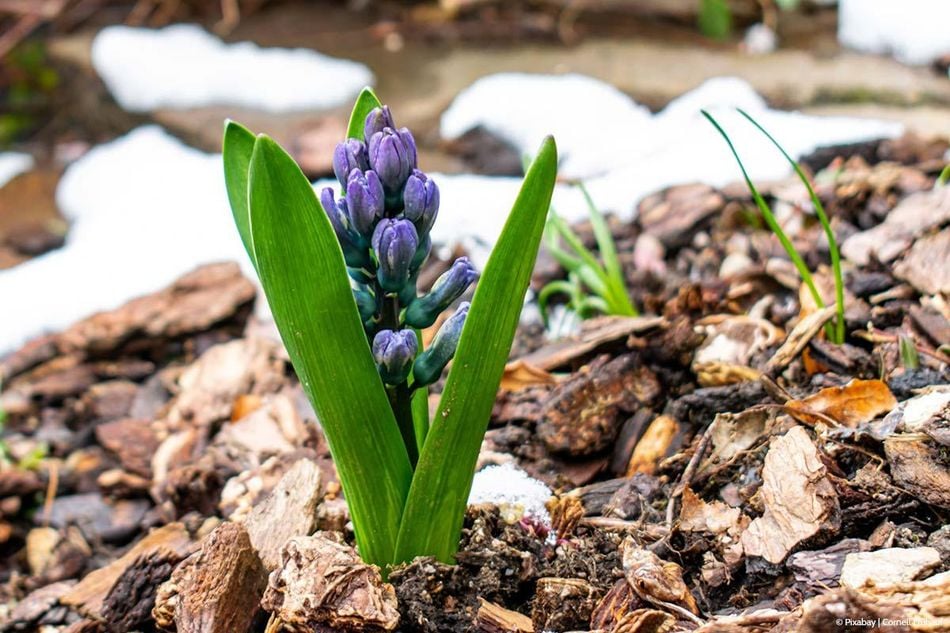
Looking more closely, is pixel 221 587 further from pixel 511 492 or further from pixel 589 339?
pixel 589 339

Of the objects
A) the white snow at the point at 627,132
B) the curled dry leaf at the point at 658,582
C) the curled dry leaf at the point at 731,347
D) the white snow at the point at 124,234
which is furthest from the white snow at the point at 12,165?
the curled dry leaf at the point at 658,582

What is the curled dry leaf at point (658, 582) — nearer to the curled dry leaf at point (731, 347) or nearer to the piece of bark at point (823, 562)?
the piece of bark at point (823, 562)

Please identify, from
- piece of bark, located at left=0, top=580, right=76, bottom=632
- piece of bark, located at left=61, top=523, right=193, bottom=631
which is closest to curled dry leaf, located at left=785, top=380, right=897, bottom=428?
piece of bark, located at left=61, top=523, right=193, bottom=631

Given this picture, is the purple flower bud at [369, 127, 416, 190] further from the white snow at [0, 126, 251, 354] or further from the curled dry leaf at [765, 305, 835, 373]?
the white snow at [0, 126, 251, 354]

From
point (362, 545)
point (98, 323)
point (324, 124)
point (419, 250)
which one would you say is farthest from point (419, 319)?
point (324, 124)

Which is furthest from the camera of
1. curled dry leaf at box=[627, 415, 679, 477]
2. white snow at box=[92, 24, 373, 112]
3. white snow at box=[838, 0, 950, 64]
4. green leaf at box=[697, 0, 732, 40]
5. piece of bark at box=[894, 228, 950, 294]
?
white snow at box=[92, 24, 373, 112]

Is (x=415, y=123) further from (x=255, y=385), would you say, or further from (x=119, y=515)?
(x=119, y=515)
